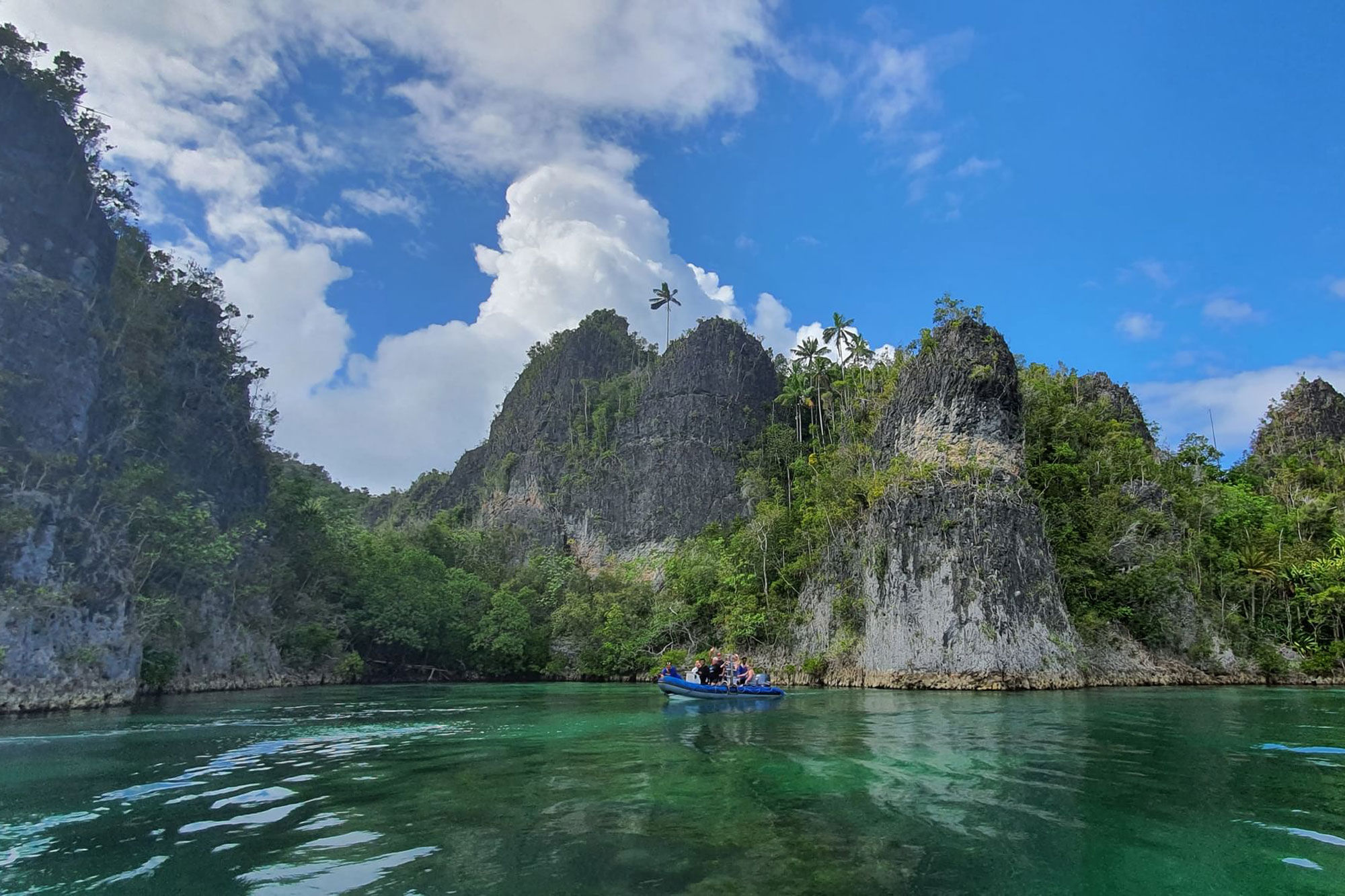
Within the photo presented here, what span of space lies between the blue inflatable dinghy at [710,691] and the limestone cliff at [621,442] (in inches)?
1371

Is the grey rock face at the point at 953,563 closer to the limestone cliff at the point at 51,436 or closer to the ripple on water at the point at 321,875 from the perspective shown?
the ripple on water at the point at 321,875

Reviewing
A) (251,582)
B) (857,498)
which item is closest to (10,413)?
(251,582)

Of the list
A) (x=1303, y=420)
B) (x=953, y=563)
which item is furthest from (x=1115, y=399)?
(x=953, y=563)

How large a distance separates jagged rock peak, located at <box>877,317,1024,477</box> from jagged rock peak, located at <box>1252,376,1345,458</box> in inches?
1320

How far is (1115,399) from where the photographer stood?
49.8m

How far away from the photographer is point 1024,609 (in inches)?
1143

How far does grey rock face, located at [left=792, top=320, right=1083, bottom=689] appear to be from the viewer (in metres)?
28.7

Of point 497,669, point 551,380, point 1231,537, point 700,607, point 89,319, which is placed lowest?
point 497,669

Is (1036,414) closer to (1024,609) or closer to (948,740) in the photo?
(1024,609)

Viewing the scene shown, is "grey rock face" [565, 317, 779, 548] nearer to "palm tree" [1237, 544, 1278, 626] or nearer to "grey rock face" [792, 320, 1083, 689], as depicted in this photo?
"grey rock face" [792, 320, 1083, 689]

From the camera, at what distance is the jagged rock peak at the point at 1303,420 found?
52281mm

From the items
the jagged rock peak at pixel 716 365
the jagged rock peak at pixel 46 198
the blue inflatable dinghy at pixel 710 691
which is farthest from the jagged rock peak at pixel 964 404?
the jagged rock peak at pixel 46 198

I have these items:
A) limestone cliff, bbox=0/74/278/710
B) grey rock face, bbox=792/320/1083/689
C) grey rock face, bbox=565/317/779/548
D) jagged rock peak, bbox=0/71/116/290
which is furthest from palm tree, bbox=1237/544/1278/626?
jagged rock peak, bbox=0/71/116/290

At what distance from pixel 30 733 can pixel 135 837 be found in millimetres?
13037
